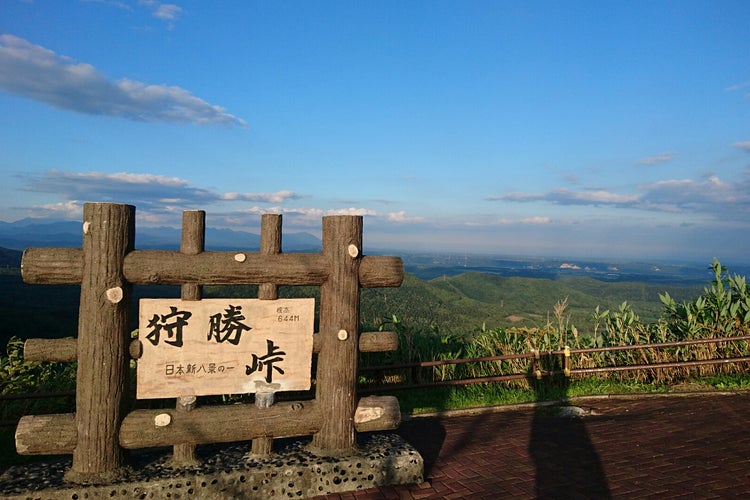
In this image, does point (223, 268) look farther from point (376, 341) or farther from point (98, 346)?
point (376, 341)

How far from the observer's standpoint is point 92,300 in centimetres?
398

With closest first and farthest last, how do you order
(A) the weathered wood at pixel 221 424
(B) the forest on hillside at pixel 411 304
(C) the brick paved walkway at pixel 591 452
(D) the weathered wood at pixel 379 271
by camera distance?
(A) the weathered wood at pixel 221 424
(C) the brick paved walkway at pixel 591 452
(D) the weathered wood at pixel 379 271
(B) the forest on hillside at pixel 411 304

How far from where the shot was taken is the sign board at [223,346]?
4215 mm

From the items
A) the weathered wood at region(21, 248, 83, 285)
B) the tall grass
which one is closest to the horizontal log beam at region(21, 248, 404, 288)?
the weathered wood at region(21, 248, 83, 285)

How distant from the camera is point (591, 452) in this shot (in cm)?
533

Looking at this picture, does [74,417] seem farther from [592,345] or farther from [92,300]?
[592,345]

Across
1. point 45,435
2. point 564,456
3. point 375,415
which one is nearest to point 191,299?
point 45,435

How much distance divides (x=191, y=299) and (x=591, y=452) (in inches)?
177

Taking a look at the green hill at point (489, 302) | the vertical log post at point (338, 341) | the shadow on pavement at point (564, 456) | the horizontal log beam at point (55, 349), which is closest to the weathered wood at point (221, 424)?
the vertical log post at point (338, 341)

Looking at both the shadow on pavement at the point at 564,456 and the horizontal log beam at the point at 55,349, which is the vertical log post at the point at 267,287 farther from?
the shadow on pavement at the point at 564,456

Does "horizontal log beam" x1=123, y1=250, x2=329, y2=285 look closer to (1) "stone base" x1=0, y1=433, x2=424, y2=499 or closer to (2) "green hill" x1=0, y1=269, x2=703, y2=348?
(1) "stone base" x1=0, y1=433, x2=424, y2=499

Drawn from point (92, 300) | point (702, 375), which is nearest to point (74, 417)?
point (92, 300)

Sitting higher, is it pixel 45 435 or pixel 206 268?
pixel 206 268

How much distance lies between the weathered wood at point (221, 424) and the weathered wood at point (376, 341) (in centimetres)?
72
